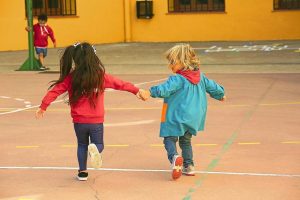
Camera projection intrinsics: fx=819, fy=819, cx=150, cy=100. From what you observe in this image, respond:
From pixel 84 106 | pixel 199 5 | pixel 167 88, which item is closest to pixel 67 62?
pixel 84 106

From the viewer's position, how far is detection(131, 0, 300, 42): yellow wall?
3048 cm

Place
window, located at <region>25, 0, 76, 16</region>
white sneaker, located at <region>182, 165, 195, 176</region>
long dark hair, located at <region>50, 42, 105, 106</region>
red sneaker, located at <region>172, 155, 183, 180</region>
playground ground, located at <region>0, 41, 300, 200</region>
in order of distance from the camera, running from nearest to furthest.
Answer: playground ground, located at <region>0, 41, 300, 200</region> < red sneaker, located at <region>172, 155, 183, 180</region> < long dark hair, located at <region>50, 42, 105, 106</region> < white sneaker, located at <region>182, 165, 195, 176</region> < window, located at <region>25, 0, 76, 16</region>

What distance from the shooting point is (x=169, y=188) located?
7.46 m

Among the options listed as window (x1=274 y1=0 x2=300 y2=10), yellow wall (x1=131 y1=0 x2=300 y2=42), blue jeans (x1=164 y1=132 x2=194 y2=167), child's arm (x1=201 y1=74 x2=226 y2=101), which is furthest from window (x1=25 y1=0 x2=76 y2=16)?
blue jeans (x1=164 y1=132 x2=194 y2=167)

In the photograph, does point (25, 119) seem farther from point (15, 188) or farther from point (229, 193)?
point (229, 193)

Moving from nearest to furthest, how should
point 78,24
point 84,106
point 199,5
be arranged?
point 84,106, point 78,24, point 199,5

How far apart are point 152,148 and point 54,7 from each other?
805 inches

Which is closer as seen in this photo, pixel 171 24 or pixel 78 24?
pixel 78 24

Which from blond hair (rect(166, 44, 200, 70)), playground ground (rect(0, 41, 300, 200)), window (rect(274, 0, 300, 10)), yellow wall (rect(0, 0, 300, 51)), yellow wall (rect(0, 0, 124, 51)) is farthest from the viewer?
window (rect(274, 0, 300, 10))

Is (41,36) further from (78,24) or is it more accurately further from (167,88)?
(167,88)

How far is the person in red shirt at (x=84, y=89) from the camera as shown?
7699mm

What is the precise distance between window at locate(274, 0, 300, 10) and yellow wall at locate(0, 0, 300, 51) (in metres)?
0.22

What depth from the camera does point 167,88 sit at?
7703mm

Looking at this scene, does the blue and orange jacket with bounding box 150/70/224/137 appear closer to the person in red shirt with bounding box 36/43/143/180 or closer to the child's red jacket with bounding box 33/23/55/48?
the person in red shirt with bounding box 36/43/143/180
